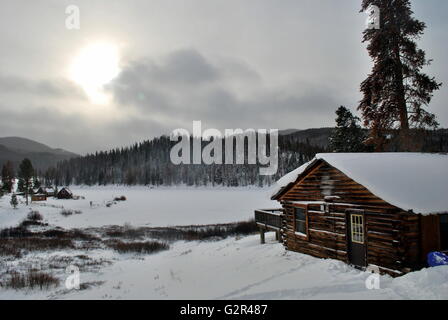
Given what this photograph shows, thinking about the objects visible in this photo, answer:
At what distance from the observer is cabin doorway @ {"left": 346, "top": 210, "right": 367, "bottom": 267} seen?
12633 millimetres

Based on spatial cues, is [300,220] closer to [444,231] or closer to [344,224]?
[344,224]

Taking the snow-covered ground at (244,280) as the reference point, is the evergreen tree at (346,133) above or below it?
above

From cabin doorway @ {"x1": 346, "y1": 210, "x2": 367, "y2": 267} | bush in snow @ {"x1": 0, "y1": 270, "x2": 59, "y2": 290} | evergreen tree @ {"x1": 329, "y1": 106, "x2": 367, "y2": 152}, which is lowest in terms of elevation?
bush in snow @ {"x1": 0, "y1": 270, "x2": 59, "y2": 290}

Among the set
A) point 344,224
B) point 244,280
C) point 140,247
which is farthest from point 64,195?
point 344,224

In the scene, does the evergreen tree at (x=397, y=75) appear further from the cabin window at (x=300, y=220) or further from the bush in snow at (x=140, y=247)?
the bush in snow at (x=140, y=247)

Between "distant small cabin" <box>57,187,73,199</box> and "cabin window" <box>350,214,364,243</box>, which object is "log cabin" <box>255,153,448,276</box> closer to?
"cabin window" <box>350,214,364,243</box>

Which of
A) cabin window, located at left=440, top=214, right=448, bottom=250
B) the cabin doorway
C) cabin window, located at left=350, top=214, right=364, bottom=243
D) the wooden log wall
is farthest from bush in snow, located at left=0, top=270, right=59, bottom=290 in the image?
cabin window, located at left=440, top=214, right=448, bottom=250

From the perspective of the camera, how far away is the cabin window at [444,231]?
37.5ft

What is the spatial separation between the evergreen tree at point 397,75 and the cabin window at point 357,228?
972 cm

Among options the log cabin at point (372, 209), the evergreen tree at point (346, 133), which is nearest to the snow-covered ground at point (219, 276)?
the log cabin at point (372, 209)

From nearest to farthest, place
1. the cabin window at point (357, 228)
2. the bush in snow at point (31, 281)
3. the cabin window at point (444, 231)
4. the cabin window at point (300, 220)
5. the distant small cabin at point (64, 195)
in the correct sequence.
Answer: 1. the cabin window at point (444, 231)
2. the cabin window at point (357, 228)
3. the bush in snow at point (31, 281)
4. the cabin window at point (300, 220)
5. the distant small cabin at point (64, 195)

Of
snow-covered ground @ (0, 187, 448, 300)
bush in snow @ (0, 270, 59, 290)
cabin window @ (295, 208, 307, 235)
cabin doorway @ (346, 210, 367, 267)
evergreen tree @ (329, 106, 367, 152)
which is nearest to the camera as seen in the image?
snow-covered ground @ (0, 187, 448, 300)

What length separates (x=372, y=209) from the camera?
12.1 meters

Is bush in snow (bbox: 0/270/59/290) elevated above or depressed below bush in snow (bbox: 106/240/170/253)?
above
